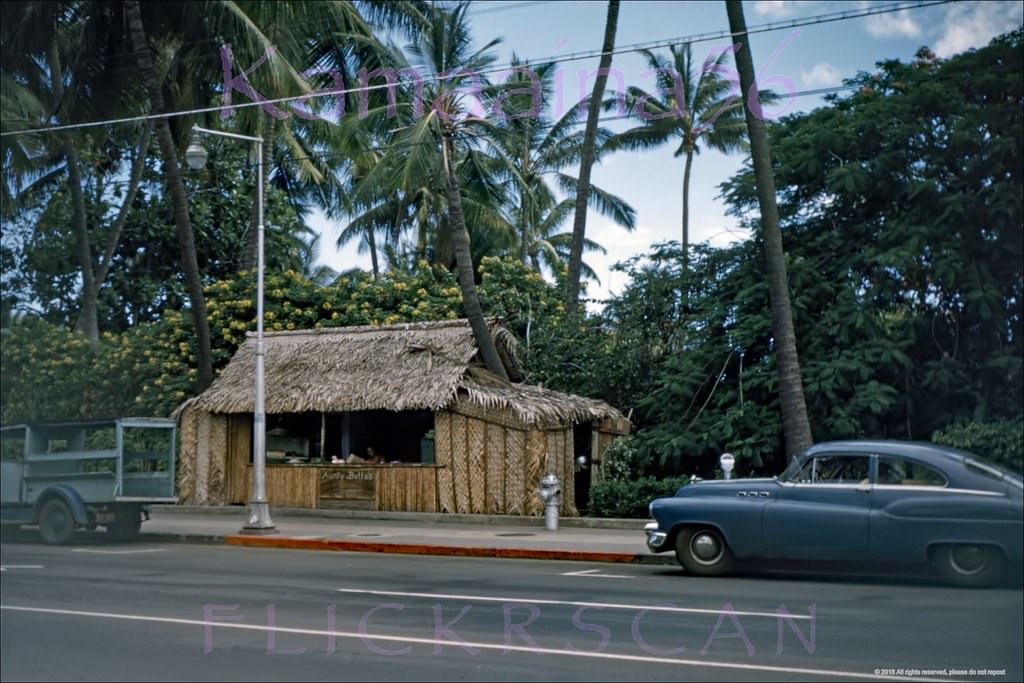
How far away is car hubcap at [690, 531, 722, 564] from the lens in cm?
1481

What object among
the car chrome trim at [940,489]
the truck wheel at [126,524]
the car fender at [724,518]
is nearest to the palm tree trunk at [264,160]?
the truck wheel at [126,524]

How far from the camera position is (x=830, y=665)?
8602 mm

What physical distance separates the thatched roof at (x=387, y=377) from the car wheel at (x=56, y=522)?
233 inches

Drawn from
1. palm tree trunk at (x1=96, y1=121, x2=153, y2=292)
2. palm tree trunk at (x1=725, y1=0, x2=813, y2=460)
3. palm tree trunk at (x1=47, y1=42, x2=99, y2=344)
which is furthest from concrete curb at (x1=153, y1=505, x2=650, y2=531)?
palm tree trunk at (x1=96, y1=121, x2=153, y2=292)

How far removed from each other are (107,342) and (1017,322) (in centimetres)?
2500

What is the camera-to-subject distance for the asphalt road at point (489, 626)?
335 inches

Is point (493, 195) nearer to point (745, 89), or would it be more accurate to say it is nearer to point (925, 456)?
point (745, 89)

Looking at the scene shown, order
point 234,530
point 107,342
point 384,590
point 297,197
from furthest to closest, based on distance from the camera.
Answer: point 297,197 < point 107,342 < point 234,530 < point 384,590

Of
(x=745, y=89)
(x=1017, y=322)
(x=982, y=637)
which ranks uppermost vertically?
(x=745, y=89)

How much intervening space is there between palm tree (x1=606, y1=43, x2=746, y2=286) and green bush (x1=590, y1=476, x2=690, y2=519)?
70.7 ft

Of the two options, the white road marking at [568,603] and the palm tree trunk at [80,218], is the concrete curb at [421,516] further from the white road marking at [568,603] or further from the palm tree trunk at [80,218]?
the palm tree trunk at [80,218]

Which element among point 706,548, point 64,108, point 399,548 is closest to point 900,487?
point 706,548

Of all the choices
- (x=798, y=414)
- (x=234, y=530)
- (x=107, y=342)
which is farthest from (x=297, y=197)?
(x=798, y=414)

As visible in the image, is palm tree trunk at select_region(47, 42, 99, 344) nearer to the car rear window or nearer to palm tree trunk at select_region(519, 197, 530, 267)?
palm tree trunk at select_region(519, 197, 530, 267)
